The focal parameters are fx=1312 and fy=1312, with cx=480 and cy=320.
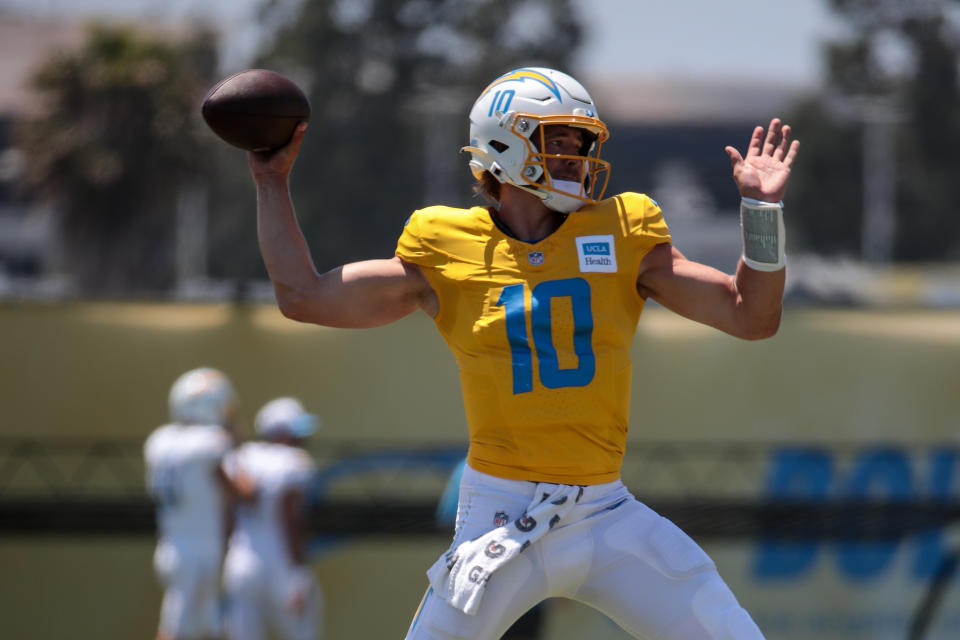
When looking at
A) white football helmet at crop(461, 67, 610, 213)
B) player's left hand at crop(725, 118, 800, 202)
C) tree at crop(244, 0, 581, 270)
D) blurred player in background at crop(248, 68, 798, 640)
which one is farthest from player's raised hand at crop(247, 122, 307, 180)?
tree at crop(244, 0, 581, 270)

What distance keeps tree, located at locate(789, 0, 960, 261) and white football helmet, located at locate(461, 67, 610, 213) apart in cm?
2705

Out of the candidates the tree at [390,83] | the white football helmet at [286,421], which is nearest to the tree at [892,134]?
the tree at [390,83]

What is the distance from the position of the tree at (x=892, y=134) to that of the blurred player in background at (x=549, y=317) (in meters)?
27.1

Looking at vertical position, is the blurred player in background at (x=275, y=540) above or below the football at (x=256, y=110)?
below

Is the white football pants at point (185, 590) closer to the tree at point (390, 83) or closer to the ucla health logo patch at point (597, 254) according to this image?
the ucla health logo patch at point (597, 254)

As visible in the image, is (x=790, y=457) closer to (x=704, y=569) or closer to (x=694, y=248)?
(x=704, y=569)

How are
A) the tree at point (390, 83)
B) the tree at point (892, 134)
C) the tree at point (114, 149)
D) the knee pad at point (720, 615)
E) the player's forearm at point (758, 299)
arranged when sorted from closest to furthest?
the knee pad at point (720, 615), the player's forearm at point (758, 299), the tree at point (114, 149), the tree at point (390, 83), the tree at point (892, 134)

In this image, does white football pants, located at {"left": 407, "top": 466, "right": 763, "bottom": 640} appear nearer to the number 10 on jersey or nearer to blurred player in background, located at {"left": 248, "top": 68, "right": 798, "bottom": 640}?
blurred player in background, located at {"left": 248, "top": 68, "right": 798, "bottom": 640}

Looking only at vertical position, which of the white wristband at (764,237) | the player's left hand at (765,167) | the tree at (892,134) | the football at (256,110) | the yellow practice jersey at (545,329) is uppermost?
the football at (256,110)

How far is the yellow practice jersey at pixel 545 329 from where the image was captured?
3031 millimetres

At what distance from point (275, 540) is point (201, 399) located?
1027 mm

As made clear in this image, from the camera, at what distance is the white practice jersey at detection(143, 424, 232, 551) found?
706 centimetres

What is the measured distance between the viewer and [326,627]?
761 cm


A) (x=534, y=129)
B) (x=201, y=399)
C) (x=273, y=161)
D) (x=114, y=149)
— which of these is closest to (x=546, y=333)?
(x=534, y=129)
